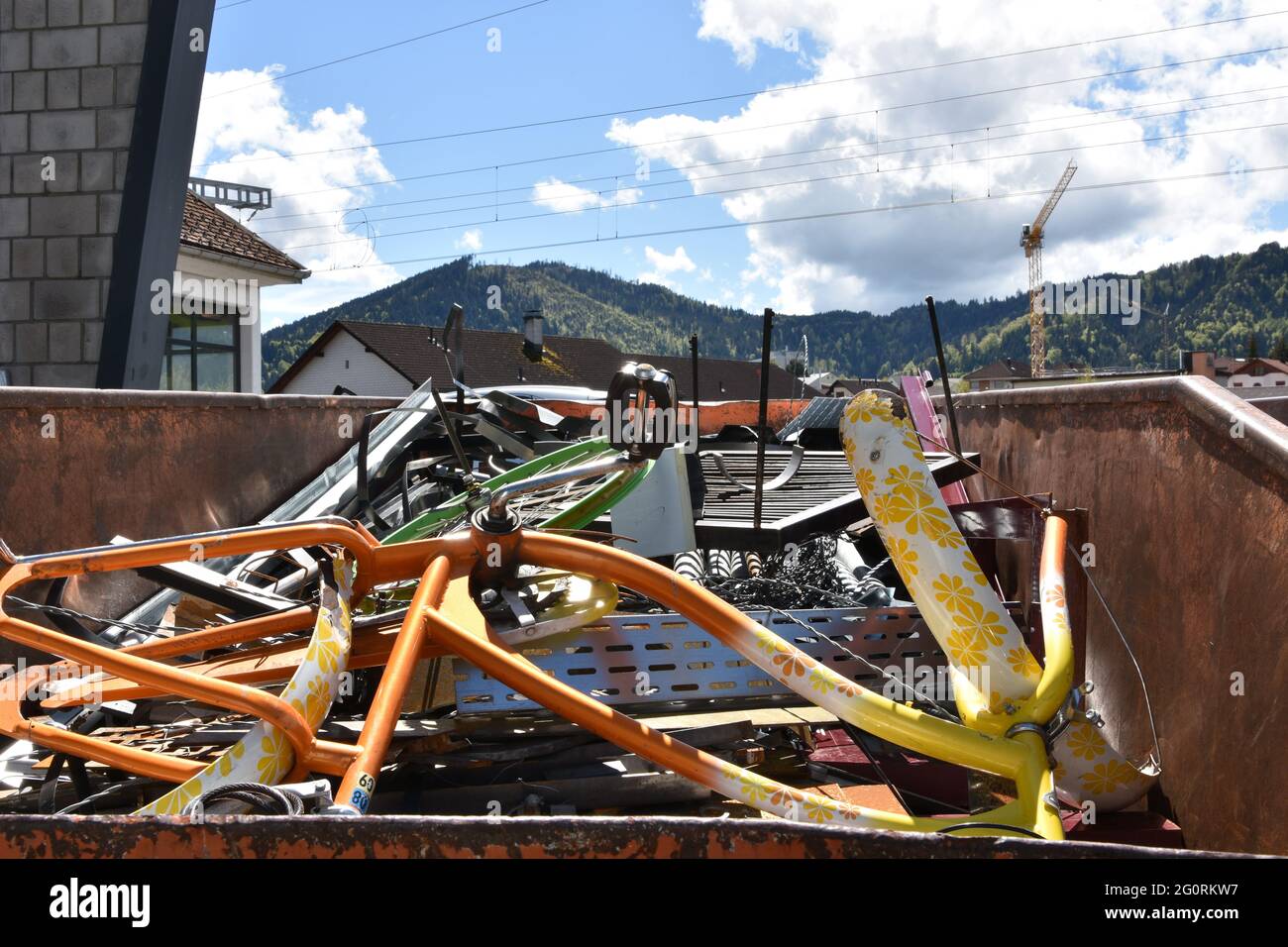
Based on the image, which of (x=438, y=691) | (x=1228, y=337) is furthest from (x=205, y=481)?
(x=1228, y=337)

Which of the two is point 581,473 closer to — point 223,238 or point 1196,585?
point 1196,585

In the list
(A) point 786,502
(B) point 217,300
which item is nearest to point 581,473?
(A) point 786,502

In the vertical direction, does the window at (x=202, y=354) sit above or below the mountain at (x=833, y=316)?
below

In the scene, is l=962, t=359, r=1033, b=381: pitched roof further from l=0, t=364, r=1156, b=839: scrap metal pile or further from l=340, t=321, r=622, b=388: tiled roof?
l=0, t=364, r=1156, b=839: scrap metal pile

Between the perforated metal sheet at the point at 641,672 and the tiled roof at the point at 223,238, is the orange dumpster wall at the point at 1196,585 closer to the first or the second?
the perforated metal sheet at the point at 641,672

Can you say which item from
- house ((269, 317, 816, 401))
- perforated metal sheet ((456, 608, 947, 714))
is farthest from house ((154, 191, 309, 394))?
house ((269, 317, 816, 401))

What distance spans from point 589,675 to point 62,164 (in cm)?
752

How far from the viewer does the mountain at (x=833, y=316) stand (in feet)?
391

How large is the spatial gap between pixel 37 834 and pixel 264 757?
2.36 ft

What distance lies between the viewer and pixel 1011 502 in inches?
135

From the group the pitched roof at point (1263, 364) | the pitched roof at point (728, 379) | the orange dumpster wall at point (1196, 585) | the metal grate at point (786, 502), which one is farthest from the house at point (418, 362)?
the pitched roof at point (1263, 364)

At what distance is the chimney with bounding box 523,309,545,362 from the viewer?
41344 mm

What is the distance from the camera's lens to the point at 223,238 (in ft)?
58.0
